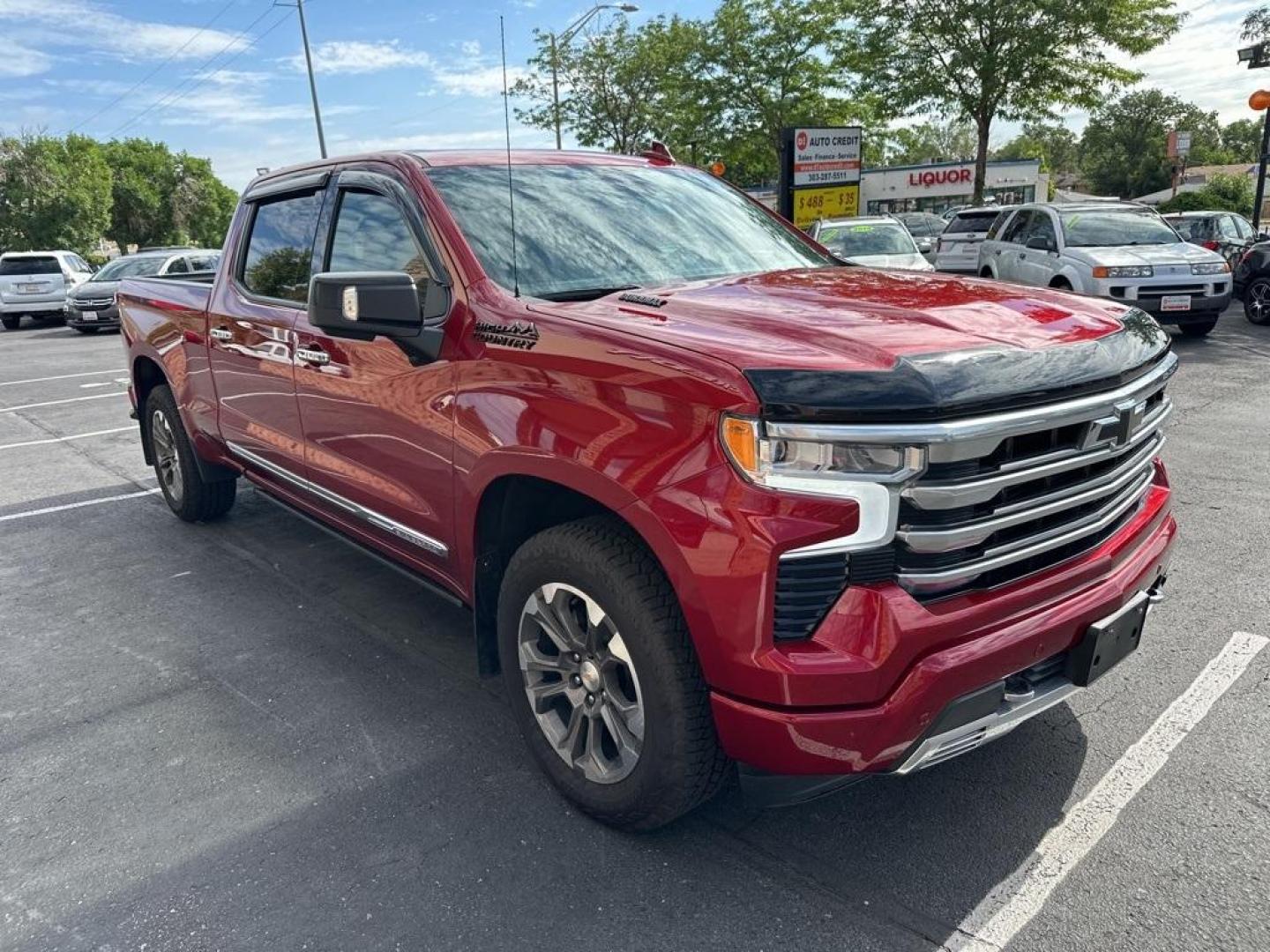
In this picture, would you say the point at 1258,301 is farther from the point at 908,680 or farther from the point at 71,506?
the point at 71,506

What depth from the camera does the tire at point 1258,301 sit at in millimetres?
12844

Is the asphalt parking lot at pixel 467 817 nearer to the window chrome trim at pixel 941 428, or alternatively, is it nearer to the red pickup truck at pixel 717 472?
the red pickup truck at pixel 717 472

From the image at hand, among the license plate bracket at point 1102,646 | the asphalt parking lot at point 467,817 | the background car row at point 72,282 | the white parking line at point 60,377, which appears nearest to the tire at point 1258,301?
the asphalt parking lot at point 467,817

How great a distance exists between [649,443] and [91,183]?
2374 inches

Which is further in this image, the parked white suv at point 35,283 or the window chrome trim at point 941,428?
the parked white suv at point 35,283

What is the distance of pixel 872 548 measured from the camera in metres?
2.00

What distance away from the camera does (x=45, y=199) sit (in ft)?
157

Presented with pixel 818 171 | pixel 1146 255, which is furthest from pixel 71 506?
pixel 818 171

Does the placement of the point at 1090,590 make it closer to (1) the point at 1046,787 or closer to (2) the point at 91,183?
(1) the point at 1046,787

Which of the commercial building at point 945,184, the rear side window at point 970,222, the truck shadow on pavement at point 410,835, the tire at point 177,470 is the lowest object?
the truck shadow on pavement at point 410,835

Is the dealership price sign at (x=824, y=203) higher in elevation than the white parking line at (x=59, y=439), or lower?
higher

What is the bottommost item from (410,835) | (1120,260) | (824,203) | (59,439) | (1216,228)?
(410,835)

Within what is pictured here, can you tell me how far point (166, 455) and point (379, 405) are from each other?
3233mm

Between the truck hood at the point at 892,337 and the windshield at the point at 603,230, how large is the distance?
0.24 metres
